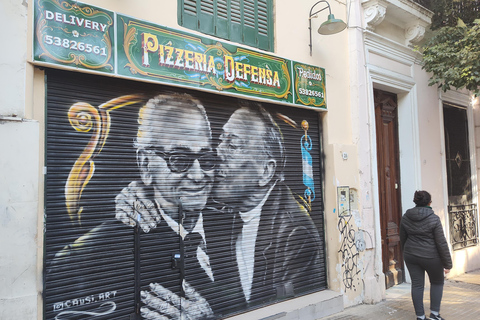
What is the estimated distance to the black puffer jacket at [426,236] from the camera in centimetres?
497

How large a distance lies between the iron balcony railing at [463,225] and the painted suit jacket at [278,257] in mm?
4280

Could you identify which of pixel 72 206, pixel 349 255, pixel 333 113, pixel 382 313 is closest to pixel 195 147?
pixel 72 206

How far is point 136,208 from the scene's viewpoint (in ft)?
14.0

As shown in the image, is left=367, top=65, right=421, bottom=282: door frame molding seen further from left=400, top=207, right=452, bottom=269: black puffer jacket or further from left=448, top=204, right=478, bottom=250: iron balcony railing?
left=400, top=207, right=452, bottom=269: black puffer jacket

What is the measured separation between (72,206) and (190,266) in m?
1.58

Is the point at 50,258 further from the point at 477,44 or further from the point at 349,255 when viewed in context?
the point at 477,44

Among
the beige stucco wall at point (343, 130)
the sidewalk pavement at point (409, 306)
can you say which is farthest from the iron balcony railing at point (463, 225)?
the sidewalk pavement at point (409, 306)

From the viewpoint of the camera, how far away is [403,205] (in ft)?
25.5

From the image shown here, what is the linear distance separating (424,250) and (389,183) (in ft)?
8.84

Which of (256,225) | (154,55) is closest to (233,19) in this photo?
(154,55)

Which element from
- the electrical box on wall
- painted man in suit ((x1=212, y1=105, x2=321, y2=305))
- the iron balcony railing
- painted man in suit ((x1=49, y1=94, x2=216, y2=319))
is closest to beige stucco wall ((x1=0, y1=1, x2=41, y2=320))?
painted man in suit ((x1=49, y1=94, x2=216, y2=319))

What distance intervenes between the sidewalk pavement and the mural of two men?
0.78 metres

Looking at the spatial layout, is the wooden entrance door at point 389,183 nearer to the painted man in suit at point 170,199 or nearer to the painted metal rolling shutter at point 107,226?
the painted metal rolling shutter at point 107,226

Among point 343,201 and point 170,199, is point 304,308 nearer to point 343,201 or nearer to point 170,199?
point 343,201
